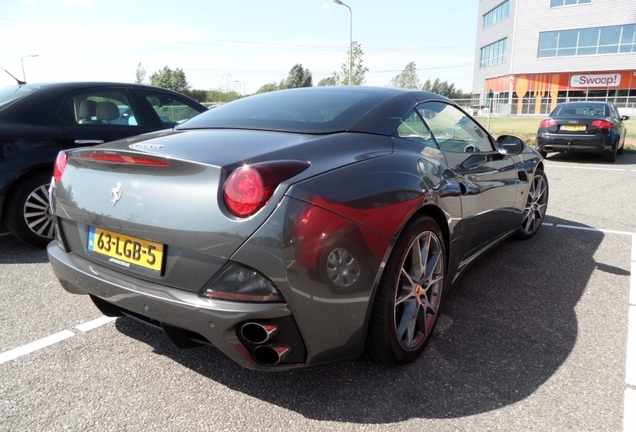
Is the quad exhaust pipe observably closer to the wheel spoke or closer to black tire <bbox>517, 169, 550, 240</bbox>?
the wheel spoke

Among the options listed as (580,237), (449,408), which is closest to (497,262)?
(580,237)

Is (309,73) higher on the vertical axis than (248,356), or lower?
higher

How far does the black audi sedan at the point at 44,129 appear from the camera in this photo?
4.06 meters

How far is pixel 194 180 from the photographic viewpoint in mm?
1904

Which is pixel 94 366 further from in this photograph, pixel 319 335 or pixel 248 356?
pixel 319 335

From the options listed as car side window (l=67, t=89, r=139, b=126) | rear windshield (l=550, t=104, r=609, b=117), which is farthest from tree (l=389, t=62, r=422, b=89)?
car side window (l=67, t=89, r=139, b=126)

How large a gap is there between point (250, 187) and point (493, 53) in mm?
53495

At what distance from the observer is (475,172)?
3131 millimetres

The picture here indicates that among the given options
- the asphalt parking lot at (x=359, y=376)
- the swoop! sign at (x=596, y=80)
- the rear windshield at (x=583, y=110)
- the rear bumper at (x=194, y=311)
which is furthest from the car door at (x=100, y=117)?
the swoop! sign at (x=596, y=80)

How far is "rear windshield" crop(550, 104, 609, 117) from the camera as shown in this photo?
1098 centimetres

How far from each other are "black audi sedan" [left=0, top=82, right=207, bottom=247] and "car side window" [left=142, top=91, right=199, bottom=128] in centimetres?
14

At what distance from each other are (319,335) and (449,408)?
0.69 metres

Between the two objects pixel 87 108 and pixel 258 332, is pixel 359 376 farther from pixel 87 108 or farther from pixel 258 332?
pixel 87 108

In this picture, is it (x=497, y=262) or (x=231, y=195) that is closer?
(x=231, y=195)
